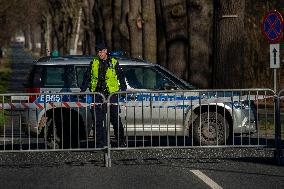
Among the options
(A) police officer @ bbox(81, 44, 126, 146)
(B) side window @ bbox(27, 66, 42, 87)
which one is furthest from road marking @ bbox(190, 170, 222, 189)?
(B) side window @ bbox(27, 66, 42, 87)

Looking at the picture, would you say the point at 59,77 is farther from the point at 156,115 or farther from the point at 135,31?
the point at 135,31

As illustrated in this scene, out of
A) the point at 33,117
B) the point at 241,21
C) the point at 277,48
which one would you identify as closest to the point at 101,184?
the point at 33,117

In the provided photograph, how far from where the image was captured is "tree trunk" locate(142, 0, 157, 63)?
32.0 meters

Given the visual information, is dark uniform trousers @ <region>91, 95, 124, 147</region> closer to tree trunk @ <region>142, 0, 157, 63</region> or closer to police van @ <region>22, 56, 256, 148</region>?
police van @ <region>22, 56, 256, 148</region>

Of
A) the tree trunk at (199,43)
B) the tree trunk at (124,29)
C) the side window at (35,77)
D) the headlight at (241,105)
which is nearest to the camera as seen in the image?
the headlight at (241,105)

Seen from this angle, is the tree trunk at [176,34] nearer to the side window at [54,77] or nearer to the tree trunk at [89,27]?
the side window at [54,77]

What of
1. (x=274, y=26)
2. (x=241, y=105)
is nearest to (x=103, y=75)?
(x=241, y=105)

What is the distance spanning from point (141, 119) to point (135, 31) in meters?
17.4

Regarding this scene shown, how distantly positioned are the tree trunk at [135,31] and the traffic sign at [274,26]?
10.1m

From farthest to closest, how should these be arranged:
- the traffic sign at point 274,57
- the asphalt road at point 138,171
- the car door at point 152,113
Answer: the traffic sign at point 274,57 → the car door at point 152,113 → the asphalt road at point 138,171

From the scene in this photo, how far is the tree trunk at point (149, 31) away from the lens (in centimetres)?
3203

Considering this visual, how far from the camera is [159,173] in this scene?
47.4 ft

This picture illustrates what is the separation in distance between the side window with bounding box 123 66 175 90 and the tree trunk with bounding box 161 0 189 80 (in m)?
9.20

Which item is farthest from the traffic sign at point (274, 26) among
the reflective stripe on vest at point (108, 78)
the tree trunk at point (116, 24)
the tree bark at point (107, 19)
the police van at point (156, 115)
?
the tree bark at point (107, 19)
